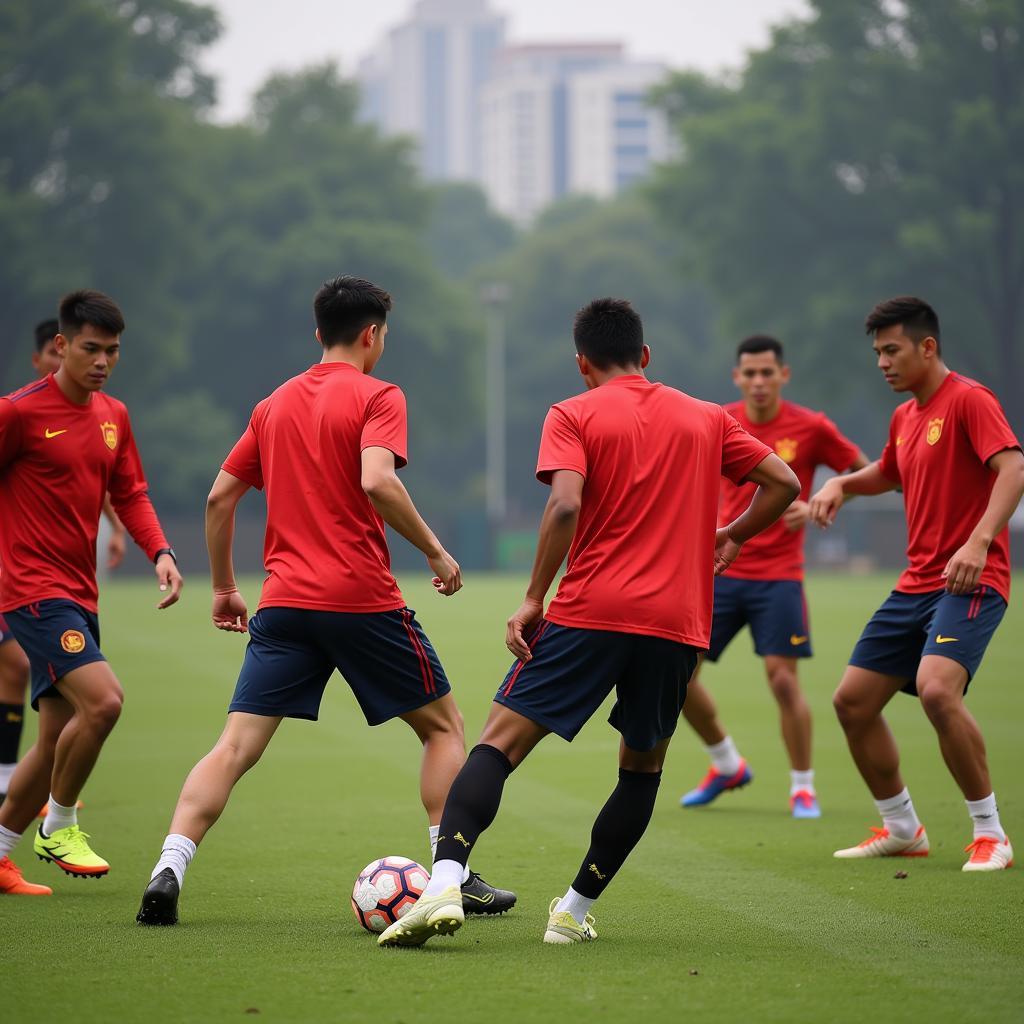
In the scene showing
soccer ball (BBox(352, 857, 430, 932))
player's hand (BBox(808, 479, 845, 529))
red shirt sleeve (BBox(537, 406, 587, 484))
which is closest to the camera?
red shirt sleeve (BBox(537, 406, 587, 484))

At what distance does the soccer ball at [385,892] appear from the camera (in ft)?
20.3

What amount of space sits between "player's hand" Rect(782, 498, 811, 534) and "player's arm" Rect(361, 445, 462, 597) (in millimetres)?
3195

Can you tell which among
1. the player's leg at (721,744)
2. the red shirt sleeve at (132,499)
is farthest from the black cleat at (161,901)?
the player's leg at (721,744)

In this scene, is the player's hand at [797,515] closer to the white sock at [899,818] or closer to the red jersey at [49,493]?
the white sock at [899,818]

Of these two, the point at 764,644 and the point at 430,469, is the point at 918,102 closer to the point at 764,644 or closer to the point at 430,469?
the point at 430,469

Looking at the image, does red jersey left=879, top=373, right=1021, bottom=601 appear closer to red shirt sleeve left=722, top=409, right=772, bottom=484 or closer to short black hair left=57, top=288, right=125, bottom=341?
red shirt sleeve left=722, top=409, right=772, bottom=484

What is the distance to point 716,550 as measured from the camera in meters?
6.41

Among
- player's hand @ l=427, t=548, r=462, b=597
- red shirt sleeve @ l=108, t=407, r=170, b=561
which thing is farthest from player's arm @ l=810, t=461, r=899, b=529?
red shirt sleeve @ l=108, t=407, r=170, b=561

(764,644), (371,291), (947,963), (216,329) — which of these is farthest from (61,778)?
(216,329)

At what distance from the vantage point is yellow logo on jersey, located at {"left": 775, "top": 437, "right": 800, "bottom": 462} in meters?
9.92

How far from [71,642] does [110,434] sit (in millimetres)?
990

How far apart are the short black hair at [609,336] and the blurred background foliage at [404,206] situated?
44072 millimetres

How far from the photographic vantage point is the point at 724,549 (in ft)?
21.0

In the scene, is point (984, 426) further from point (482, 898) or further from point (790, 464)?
point (482, 898)
